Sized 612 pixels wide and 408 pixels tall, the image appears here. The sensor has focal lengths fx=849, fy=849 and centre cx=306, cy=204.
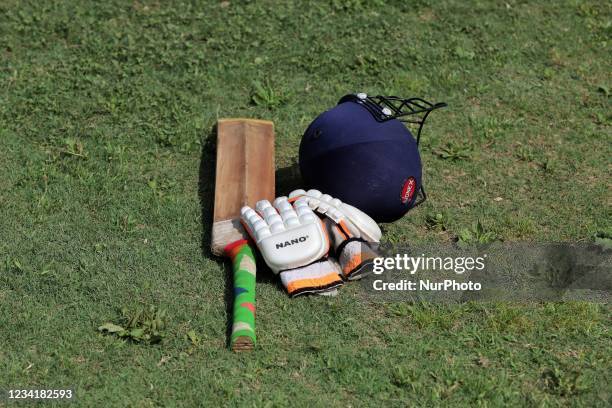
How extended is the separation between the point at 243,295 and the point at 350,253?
0.86 m

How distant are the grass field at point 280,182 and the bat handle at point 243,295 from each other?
11 centimetres

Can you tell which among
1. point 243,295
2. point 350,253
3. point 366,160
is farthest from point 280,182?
point 243,295

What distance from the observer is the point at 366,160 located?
6395 millimetres

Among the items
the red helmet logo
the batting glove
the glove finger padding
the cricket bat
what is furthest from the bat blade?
the red helmet logo

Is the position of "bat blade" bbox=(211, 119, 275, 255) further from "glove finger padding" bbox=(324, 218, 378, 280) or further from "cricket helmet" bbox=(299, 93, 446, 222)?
"glove finger padding" bbox=(324, 218, 378, 280)

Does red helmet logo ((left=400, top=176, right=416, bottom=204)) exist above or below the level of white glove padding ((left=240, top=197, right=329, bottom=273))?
above

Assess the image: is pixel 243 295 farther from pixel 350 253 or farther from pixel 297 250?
pixel 350 253

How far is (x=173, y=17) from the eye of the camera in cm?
941

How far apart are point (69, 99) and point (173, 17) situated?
1.79 meters

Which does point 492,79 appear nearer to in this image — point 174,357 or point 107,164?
point 107,164

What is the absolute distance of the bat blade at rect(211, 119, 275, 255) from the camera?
647 cm

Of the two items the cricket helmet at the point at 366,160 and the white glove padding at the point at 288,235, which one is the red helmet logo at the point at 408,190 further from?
A: the white glove padding at the point at 288,235

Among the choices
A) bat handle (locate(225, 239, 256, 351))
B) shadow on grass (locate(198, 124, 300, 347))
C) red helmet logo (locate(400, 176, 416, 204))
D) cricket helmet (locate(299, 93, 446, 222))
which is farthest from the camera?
red helmet logo (locate(400, 176, 416, 204))

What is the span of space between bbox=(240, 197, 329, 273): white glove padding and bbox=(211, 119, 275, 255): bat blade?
0.21 metres
